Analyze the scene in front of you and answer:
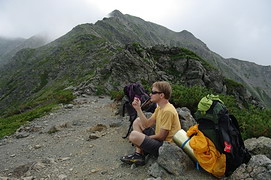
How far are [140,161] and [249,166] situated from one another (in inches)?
102

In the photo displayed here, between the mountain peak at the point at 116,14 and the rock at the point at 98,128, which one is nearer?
the rock at the point at 98,128

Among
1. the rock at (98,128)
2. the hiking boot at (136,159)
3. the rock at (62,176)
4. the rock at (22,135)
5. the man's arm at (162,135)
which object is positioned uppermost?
the man's arm at (162,135)

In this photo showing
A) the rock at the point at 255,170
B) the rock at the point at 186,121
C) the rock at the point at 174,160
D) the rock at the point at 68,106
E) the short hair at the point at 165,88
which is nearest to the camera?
the rock at the point at 255,170

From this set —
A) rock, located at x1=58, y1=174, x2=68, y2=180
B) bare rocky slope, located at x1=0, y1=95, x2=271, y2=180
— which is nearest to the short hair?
bare rocky slope, located at x1=0, y1=95, x2=271, y2=180

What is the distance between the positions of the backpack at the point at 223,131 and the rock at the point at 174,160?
0.83 metres

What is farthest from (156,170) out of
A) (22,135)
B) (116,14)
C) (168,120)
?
(116,14)

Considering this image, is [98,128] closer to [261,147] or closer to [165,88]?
[165,88]

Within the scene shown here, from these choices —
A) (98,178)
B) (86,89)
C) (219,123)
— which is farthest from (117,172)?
(86,89)

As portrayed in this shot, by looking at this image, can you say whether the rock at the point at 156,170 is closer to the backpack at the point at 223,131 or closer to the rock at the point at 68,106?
the backpack at the point at 223,131

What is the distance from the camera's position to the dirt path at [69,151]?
Answer: 6.73 metres

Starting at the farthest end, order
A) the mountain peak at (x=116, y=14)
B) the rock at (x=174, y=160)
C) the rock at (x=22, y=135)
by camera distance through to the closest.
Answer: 1. the mountain peak at (x=116, y=14)
2. the rock at (x=22, y=135)
3. the rock at (x=174, y=160)

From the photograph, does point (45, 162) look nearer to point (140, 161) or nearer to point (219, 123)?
point (140, 161)

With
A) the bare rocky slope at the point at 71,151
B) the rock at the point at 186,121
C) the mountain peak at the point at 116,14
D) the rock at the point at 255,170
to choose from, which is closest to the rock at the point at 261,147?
the rock at the point at 255,170

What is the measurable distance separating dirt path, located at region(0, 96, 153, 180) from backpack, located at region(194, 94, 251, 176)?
190 cm
